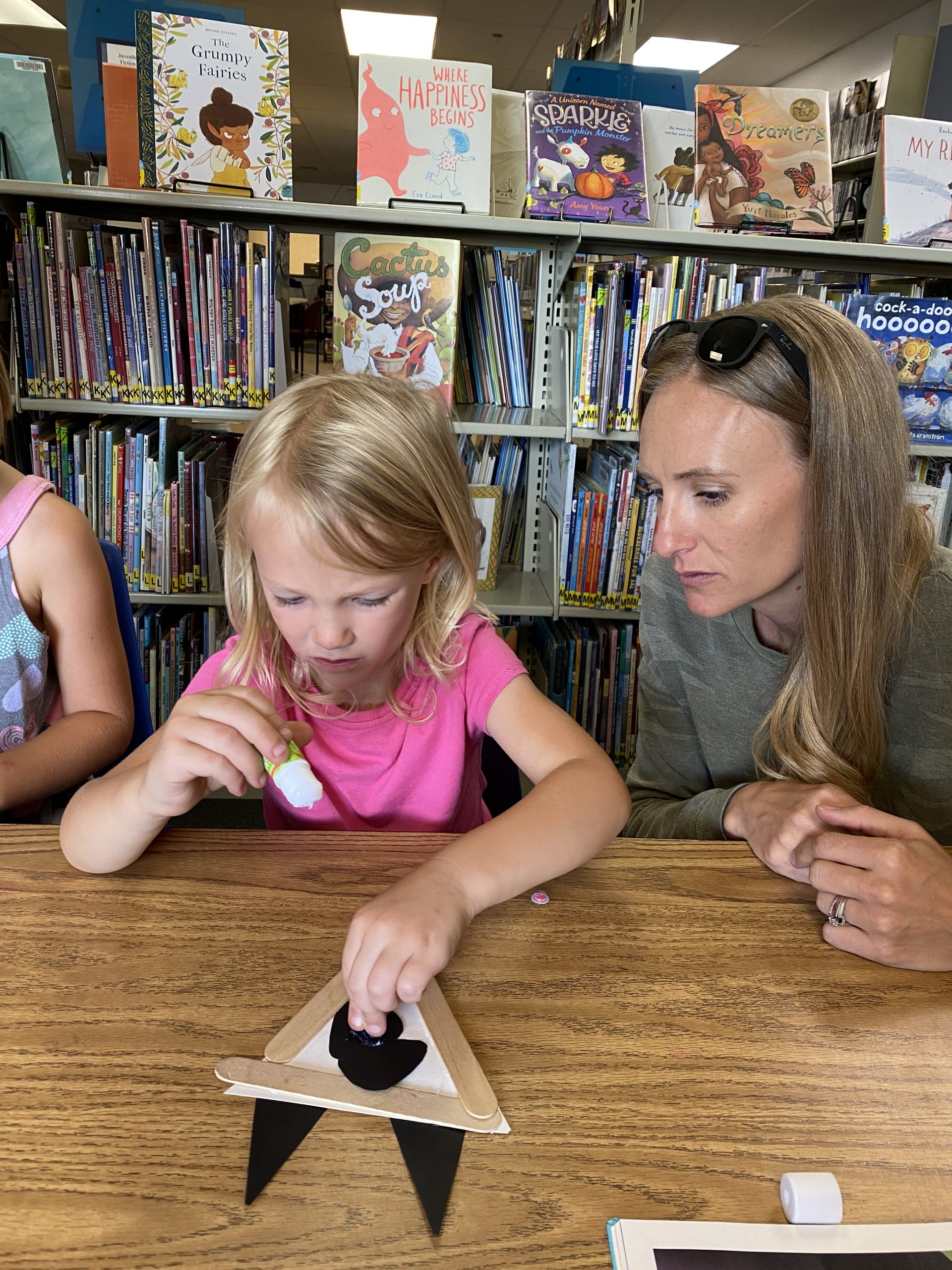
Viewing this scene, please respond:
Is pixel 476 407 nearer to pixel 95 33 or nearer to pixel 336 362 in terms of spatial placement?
pixel 336 362

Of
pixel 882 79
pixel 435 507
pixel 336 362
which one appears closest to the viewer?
pixel 435 507

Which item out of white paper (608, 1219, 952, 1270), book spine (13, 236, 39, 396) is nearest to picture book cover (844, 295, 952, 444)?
book spine (13, 236, 39, 396)

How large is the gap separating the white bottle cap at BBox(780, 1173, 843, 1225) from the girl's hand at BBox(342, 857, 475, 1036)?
242mm

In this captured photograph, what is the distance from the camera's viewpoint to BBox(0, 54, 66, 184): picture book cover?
201 cm

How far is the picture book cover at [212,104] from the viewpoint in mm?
1996

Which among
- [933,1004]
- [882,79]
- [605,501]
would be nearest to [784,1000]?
[933,1004]

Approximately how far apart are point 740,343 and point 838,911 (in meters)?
0.62

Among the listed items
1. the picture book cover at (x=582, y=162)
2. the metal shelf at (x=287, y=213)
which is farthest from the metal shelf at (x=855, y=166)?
the metal shelf at (x=287, y=213)

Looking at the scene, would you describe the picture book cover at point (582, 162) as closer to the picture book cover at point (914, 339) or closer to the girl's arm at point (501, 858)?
the picture book cover at point (914, 339)

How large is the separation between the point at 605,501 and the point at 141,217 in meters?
1.40

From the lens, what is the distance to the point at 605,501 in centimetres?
240

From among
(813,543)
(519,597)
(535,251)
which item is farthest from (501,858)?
(535,251)

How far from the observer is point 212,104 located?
202cm

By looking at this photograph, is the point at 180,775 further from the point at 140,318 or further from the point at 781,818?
the point at 140,318
